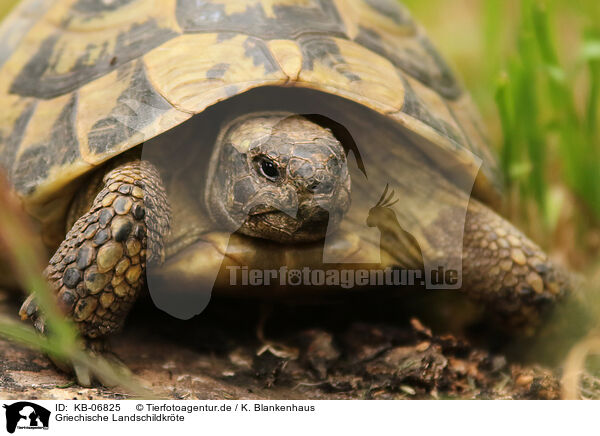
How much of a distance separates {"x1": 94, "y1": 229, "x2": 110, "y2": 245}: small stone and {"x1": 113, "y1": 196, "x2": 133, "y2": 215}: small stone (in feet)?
0.25

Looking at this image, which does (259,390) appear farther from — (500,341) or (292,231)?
(500,341)

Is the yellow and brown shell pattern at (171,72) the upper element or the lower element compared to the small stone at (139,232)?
upper

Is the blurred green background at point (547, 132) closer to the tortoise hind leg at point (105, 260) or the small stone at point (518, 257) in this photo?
the small stone at point (518, 257)

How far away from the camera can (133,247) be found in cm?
201

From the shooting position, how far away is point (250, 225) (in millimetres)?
2248

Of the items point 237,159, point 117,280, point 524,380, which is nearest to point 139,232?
point 117,280

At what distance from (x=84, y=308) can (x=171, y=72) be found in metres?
0.85

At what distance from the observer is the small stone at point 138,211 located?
79.9 inches

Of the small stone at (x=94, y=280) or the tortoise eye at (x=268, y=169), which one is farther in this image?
the tortoise eye at (x=268, y=169)
